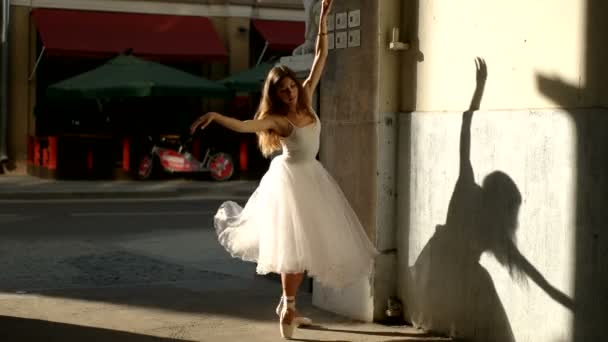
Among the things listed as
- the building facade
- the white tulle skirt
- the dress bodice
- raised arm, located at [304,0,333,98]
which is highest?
the building facade

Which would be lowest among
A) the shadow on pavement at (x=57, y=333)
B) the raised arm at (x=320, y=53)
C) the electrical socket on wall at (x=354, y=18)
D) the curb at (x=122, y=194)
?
the curb at (x=122, y=194)

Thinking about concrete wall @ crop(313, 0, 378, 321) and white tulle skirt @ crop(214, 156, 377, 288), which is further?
concrete wall @ crop(313, 0, 378, 321)

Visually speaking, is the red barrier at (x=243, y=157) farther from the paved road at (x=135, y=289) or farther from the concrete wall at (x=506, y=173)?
the concrete wall at (x=506, y=173)

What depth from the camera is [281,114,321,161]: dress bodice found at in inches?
266

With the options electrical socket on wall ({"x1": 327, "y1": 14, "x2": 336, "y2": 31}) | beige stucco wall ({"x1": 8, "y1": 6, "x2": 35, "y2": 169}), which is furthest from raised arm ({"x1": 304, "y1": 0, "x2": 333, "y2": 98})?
beige stucco wall ({"x1": 8, "y1": 6, "x2": 35, "y2": 169})

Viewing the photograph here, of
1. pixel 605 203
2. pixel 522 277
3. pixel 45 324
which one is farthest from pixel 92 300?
pixel 605 203

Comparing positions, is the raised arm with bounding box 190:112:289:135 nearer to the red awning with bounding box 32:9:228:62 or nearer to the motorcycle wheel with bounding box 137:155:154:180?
the motorcycle wheel with bounding box 137:155:154:180

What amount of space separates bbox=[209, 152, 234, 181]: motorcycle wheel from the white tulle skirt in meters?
15.7

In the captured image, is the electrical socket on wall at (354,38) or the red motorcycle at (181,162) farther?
the red motorcycle at (181,162)

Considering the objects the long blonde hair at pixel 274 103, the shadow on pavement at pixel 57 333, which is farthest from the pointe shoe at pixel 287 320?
the long blonde hair at pixel 274 103

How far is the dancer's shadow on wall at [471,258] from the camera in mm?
6117

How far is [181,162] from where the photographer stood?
72.4 ft

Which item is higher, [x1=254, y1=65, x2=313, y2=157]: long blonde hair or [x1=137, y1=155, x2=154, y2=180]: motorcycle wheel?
[x1=254, y1=65, x2=313, y2=157]: long blonde hair

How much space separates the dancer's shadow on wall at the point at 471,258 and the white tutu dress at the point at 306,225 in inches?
16.6
